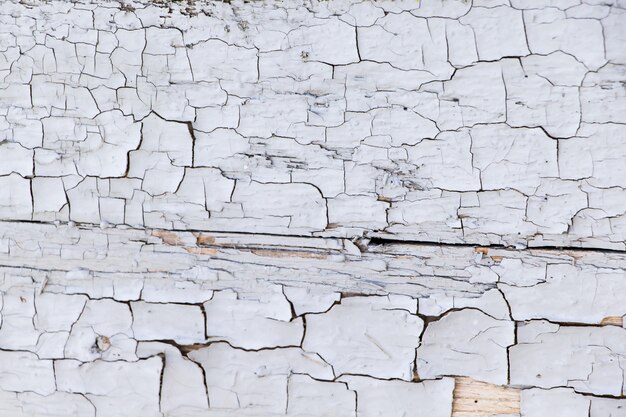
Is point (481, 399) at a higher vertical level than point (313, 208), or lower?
lower

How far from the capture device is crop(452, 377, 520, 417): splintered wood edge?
54.3 inches

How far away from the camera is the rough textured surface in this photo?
1.35 meters

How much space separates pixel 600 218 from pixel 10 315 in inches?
58.4

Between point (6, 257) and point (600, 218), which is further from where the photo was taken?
point (6, 257)

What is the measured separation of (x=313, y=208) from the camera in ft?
4.63

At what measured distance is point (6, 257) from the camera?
57.6 inches

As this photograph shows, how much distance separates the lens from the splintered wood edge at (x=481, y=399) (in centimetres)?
138

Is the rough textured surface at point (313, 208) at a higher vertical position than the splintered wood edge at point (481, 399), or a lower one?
higher

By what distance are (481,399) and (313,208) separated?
62 cm

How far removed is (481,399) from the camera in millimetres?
1387

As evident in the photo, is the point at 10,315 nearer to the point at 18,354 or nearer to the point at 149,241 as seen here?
the point at 18,354

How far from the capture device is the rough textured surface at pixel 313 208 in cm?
135

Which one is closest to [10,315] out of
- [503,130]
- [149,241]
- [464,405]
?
[149,241]

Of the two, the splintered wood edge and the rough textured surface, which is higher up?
the rough textured surface
